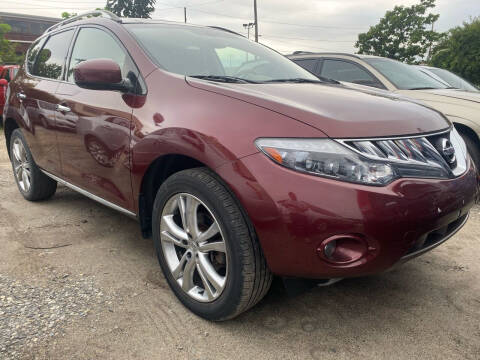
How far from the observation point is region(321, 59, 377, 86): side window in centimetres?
504

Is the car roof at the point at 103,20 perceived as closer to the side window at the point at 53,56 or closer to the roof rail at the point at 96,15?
the roof rail at the point at 96,15

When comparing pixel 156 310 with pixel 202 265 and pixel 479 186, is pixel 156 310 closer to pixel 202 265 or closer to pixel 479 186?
pixel 202 265

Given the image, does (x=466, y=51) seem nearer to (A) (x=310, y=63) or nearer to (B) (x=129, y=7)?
(A) (x=310, y=63)

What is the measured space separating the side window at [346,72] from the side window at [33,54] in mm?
3575

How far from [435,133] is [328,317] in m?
1.08

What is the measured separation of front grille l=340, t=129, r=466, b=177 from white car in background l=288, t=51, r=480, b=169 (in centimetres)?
229

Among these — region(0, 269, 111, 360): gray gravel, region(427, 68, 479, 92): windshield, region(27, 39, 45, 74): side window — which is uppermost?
region(27, 39, 45, 74): side window

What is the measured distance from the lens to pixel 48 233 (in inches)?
124

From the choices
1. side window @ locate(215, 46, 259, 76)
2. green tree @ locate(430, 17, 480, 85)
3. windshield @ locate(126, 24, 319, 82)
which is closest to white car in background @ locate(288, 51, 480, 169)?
windshield @ locate(126, 24, 319, 82)

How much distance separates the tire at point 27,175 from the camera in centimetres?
377

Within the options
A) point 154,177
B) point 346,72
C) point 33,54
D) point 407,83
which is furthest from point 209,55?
point 407,83

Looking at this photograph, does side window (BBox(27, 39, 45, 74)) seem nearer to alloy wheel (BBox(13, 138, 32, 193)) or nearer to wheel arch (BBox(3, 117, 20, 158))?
wheel arch (BBox(3, 117, 20, 158))

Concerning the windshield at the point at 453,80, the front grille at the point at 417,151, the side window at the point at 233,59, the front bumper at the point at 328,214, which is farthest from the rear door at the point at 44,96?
the windshield at the point at 453,80

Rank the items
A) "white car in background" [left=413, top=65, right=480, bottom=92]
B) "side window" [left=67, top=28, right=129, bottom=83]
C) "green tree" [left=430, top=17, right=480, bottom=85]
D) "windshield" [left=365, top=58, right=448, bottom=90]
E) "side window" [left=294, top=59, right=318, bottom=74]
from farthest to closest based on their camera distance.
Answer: "green tree" [left=430, top=17, right=480, bottom=85]
"white car in background" [left=413, top=65, right=480, bottom=92]
"side window" [left=294, top=59, right=318, bottom=74]
"windshield" [left=365, top=58, right=448, bottom=90]
"side window" [left=67, top=28, right=129, bottom=83]
